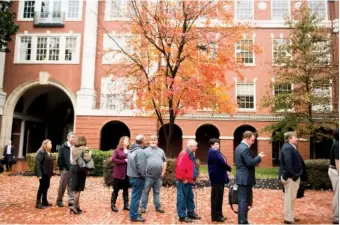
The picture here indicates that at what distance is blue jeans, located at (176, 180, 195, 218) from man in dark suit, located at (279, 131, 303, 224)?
80.8 inches

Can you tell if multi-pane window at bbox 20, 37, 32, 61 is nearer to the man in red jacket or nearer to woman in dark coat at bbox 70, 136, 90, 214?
woman in dark coat at bbox 70, 136, 90, 214

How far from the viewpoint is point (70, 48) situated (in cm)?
2319

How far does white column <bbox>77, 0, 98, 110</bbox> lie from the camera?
21766mm

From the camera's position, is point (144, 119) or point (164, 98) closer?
point (164, 98)

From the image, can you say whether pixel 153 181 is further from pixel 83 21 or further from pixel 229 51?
pixel 83 21

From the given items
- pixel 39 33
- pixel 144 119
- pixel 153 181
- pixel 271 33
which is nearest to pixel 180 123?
pixel 144 119

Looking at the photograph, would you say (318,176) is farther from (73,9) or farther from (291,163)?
(73,9)

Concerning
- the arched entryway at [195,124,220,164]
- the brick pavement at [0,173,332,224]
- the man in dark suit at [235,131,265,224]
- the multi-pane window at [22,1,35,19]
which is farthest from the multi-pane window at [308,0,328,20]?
the multi-pane window at [22,1,35,19]

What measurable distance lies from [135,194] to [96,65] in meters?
17.5

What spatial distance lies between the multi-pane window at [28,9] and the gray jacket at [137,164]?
2115 centimetres

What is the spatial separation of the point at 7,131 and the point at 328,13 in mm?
25351

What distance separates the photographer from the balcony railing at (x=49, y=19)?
76.1 feet

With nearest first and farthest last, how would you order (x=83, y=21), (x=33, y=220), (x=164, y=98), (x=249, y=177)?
(x=249, y=177)
(x=33, y=220)
(x=164, y=98)
(x=83, y=21)

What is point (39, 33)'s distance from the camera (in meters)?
23.3
